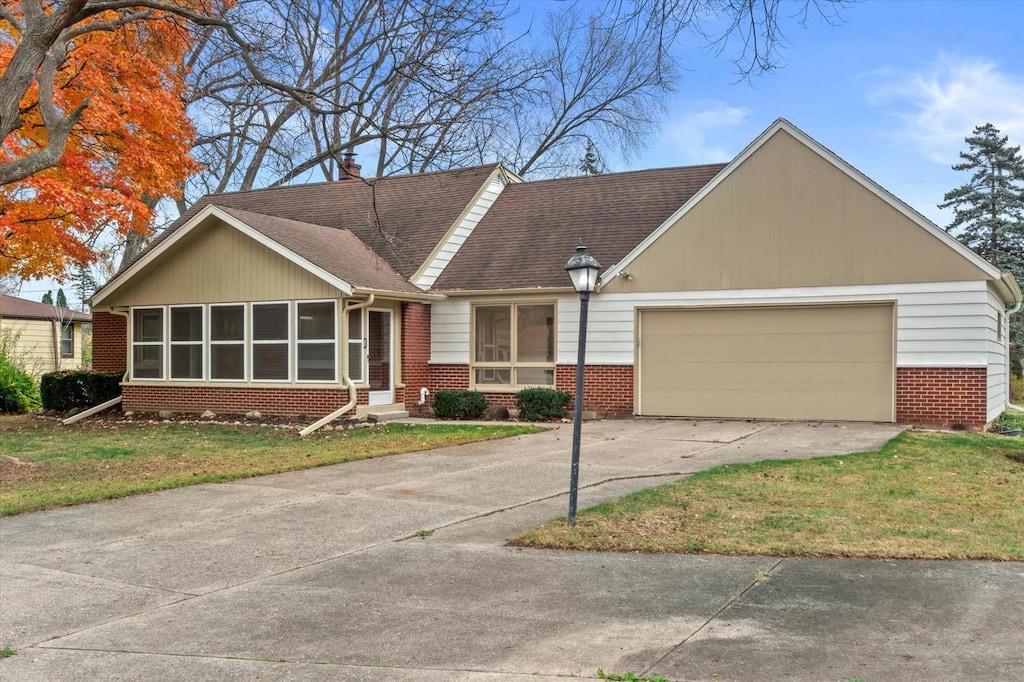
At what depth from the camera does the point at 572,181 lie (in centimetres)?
2100

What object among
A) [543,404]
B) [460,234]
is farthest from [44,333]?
[543,404]

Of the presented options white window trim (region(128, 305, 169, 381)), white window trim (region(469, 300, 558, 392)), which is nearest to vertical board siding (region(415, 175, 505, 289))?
white window trim (region(469, 300, 558, 392))

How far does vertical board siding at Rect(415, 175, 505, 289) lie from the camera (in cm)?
1897

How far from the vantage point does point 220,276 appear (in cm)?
1792

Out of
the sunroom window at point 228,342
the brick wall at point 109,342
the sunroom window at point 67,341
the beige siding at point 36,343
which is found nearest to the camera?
the sunroom window at point 228,342

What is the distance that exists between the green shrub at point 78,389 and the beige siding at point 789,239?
1199 cm

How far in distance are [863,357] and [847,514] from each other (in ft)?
27.0

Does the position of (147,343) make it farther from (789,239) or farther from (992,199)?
(992,199)

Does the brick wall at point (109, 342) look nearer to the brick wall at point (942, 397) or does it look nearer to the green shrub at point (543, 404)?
the green shrub at point (543, 404)

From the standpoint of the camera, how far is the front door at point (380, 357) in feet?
57.9

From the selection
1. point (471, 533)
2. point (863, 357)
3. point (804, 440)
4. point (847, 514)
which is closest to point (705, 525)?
point (847, 514)

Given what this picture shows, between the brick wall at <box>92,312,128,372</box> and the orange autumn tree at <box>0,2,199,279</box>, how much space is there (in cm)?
263

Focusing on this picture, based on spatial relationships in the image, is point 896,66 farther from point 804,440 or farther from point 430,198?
point 430,198

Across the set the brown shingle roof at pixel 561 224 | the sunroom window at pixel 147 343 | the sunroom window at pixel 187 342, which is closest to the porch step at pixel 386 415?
the brown shingle roof at pixel 561 224
